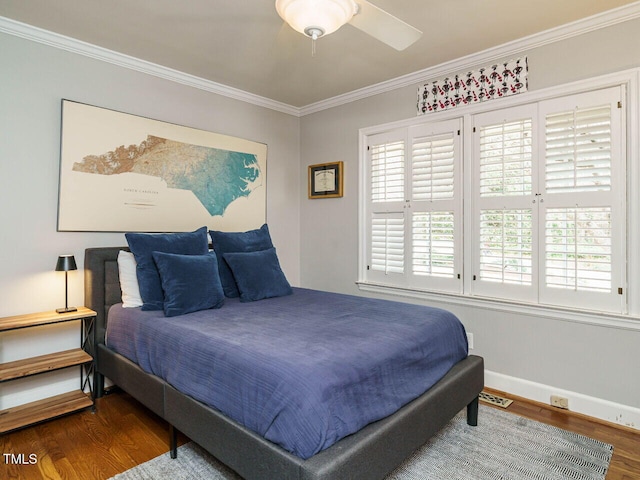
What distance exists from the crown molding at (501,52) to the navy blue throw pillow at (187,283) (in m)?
2.28

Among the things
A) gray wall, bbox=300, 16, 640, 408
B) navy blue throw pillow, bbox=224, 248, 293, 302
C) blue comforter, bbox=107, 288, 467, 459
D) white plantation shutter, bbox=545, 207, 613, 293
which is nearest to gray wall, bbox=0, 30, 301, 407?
blue comforter, bbox=107, 288, 467, 459

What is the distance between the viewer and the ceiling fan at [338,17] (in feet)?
5.61

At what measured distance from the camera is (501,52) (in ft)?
9.34

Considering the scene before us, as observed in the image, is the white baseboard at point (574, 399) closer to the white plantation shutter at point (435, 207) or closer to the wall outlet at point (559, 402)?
the wall outlet at point (559, 402)

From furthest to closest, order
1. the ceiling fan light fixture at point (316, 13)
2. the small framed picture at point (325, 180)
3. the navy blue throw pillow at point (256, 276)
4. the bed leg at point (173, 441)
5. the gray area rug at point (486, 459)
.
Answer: the small framed picture at point (325, 180) → the navy blue throw pillow at point (256, 276) → the bed leg at point (173, 441) → the gray area rug at point (486, 459) → the ceiling fan light fixture at point (316, 13)

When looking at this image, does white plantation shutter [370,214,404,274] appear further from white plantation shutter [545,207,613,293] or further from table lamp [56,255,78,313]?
table lamp [56,255,78,313]

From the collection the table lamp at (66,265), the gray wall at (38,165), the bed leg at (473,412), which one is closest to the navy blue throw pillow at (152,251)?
the table lamp at (66,265)

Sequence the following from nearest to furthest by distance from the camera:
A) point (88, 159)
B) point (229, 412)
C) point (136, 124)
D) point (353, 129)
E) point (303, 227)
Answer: point (229, 412)
point (88, 159)
point (136, 124)
point (353, 129)
point (303, 227)

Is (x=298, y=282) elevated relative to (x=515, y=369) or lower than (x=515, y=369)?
elevated

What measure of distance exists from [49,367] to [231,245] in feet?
4.77

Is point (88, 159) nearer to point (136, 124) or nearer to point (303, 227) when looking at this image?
point (136, 124)

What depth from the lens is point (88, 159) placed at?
111 inches

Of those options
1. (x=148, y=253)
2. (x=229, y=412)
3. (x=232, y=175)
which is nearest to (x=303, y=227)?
(x=232, y=175)

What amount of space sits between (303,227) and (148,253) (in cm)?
203
